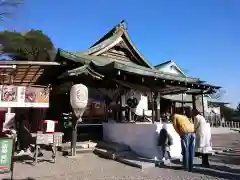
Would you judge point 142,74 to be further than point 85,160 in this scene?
Yes

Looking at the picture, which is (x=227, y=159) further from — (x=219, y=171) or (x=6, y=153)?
(x=6, y=153)

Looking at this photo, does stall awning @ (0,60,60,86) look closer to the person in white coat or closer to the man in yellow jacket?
the man in yellow jacket

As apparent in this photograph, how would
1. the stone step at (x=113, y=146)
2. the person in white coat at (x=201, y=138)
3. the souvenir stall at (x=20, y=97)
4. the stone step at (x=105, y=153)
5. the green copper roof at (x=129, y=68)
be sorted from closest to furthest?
the person in white coat at (x=201, y=138)
the souvenir stall at (x=20, y=97)
the stone step at (x=105, y=153)
the green copper roof at (x=129, y=68)
the stone step at (x=113, y=146)

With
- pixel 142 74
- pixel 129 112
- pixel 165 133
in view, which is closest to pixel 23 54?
pixel 129 112

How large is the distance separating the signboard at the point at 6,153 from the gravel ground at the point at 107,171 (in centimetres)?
54

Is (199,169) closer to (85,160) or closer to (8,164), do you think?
(85,160)

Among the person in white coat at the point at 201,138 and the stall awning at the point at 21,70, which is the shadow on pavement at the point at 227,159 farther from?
the stall awning at the point at 21,70

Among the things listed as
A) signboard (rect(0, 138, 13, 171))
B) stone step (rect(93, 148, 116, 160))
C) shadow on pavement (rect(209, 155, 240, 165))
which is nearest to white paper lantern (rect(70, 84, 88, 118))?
stone step (rect(93, 148, 116, 160))

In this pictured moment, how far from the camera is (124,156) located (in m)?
8.97

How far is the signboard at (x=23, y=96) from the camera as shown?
317 inches

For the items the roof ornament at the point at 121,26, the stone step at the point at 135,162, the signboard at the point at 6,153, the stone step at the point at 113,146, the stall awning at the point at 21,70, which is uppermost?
the roof ornament at the point at 121,26

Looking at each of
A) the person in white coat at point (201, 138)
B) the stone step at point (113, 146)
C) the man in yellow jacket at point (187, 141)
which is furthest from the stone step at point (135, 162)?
the person in white coat at point (201, 138)

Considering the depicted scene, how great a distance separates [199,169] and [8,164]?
5.34 meters

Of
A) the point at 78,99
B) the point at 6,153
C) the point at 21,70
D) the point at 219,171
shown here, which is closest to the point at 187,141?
the point at 219,171
